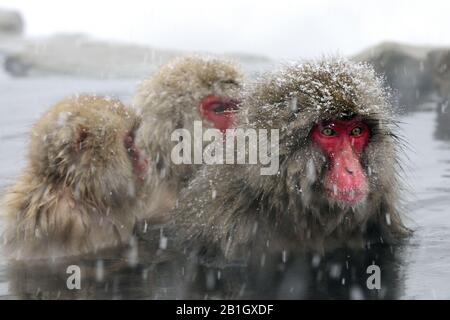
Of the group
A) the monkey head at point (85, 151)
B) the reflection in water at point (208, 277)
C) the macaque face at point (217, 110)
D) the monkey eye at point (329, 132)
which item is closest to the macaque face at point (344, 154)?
the monkey eye at point (329, 132)

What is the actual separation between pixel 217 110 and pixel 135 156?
67 centimetres

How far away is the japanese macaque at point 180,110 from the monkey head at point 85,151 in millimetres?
523

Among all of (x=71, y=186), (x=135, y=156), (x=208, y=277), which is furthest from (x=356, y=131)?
(x=71, y=186)

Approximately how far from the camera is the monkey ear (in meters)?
4.13

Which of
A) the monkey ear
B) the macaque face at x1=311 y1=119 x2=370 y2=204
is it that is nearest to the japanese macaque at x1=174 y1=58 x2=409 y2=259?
the macaque face at x1=311 y1=119 x2=370 y2=204

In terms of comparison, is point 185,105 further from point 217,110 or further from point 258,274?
point 258,274

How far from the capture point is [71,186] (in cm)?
414

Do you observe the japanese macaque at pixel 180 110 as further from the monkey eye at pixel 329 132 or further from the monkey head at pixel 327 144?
the monkey eye at pixel 329 132

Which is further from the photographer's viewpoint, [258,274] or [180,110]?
[180,110]

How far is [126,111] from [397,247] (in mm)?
1585

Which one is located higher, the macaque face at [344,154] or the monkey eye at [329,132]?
the monkey eye at [329,132]

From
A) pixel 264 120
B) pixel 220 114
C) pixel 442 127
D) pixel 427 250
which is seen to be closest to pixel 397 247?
pixel 427 250

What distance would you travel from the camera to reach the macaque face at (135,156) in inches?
174

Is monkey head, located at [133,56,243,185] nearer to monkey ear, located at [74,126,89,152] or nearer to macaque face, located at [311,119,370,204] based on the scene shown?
monkey ear, located at [74,126,89,152]
